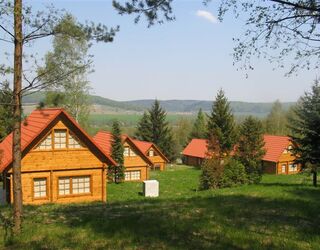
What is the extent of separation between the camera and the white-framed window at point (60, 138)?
72.0 feet

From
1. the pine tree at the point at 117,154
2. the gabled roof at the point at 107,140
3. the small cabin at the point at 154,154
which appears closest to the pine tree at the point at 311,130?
the pine tree at the point at 117,154

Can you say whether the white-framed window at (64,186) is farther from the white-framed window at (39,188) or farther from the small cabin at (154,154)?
the small cabin at (154,154)

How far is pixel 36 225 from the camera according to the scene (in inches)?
437

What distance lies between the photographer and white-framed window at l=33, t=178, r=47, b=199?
21.6 metres

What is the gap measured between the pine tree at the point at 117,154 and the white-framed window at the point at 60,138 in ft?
62.0

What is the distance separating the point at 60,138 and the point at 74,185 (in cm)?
285

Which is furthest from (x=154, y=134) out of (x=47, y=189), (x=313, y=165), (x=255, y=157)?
(x=47, y=189)

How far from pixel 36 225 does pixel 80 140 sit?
1176 centimetres

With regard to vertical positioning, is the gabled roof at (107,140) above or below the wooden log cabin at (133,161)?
above

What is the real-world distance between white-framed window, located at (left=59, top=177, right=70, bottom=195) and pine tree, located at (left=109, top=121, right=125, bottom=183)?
18.5 meters

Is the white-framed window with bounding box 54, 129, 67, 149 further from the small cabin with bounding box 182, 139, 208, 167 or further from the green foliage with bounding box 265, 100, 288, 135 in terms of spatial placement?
the green foliage with bounding box 265, 100, 288, 135

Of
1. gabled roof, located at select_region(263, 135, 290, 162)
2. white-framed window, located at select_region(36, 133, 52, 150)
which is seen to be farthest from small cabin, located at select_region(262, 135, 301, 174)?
white-framed window, located at select_region(36, 133, 52, 150)

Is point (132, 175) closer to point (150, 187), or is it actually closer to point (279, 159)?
point (150, 187)

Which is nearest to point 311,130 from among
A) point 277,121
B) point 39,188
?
point 39,188
